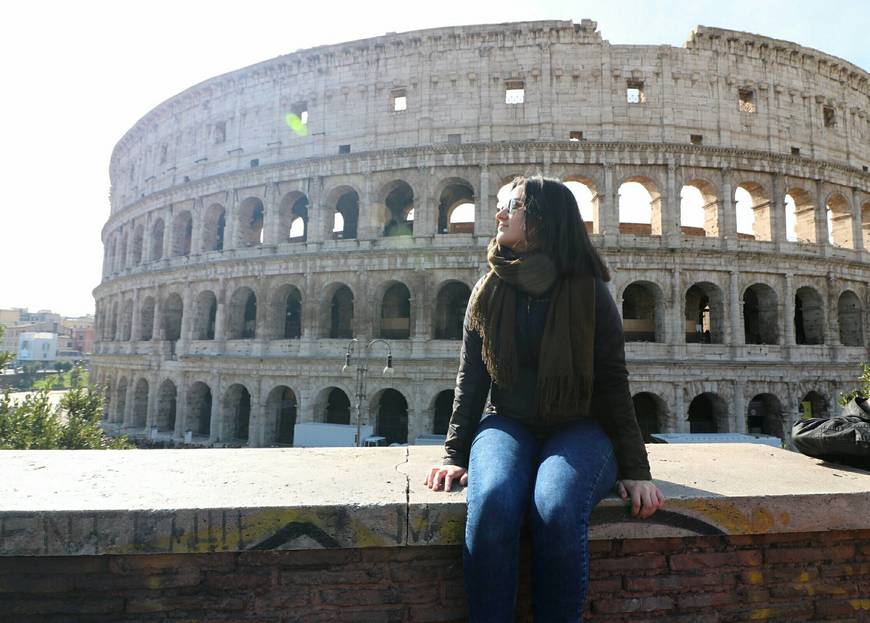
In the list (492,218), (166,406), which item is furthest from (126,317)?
(492,218)

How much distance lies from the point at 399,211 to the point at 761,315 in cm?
1719

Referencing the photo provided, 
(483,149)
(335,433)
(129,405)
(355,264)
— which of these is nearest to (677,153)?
(483,149)

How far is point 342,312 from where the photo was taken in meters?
21.5

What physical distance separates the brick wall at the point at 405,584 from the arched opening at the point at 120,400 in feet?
93.0

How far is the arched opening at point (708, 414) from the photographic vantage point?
719 inches

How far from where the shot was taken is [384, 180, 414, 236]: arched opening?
71.8 feet

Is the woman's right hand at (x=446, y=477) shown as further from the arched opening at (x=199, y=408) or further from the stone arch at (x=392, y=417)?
the arched opening at (x=199, y=408)

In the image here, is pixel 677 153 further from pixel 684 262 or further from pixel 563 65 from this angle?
pixel 563 65

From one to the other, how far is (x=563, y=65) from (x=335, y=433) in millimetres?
18335

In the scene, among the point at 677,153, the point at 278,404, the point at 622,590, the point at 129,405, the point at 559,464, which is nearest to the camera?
the point at 559,464

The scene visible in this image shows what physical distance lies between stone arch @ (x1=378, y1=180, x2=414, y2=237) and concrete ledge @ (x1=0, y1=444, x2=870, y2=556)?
19060 mm

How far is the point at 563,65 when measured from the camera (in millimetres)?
19469

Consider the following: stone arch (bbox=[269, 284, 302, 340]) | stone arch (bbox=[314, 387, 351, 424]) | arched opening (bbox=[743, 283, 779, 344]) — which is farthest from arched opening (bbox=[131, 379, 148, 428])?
arched opening (bbox=[743, 283, 779, 344])

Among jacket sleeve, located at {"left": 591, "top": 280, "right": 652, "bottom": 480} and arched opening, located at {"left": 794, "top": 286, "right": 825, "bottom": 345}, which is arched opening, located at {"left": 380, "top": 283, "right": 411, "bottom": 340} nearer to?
arched opening, located at {"left": 794, "top": 286, "right": 825, "bottom": 345}
